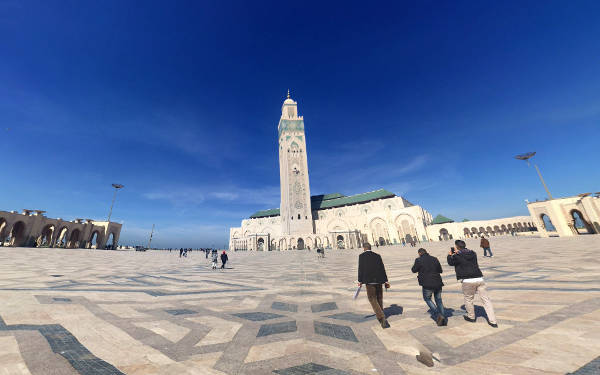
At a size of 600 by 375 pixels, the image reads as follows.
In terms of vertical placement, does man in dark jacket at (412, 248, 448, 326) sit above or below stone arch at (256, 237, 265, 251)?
below

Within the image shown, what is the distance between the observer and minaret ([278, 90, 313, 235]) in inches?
2300

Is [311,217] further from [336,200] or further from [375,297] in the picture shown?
[375,297]

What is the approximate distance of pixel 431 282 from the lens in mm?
3838

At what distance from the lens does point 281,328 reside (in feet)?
11.9

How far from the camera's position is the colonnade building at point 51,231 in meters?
29.9

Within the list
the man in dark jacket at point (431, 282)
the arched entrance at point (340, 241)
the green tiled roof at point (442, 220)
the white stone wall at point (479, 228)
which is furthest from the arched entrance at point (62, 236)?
the green tiled roof at point (442, 220)

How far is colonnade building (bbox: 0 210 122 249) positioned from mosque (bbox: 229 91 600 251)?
29518 millimetres

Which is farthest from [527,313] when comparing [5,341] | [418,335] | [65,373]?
[5,341]

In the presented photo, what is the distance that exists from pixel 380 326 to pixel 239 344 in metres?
2.29

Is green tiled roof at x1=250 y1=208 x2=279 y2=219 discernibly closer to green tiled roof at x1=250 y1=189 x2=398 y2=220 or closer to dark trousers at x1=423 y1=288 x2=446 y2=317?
green tiled roof at x1=250 y1=189 x2=398 y2=220

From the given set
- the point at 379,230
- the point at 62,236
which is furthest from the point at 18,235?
the point at 379,230

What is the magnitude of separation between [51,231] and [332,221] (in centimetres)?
5869

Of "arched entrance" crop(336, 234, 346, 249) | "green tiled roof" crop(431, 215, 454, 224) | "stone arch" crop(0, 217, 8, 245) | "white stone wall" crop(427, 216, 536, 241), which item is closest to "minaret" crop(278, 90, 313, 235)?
"arched entrance" crop(336, 234, 346, 249)

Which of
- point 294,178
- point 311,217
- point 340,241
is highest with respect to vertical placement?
Answer: point 294,178
